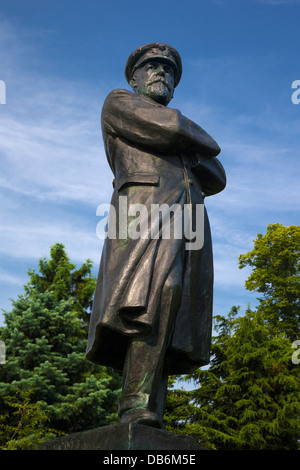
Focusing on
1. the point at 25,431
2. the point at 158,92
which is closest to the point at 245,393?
the point at 25,431

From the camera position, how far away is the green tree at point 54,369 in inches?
573

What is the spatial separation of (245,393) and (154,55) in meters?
16.7

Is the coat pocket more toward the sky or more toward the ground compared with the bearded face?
more toward the ground

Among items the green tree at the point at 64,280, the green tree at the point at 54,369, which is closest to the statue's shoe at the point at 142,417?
the green tree at the point at 54,369

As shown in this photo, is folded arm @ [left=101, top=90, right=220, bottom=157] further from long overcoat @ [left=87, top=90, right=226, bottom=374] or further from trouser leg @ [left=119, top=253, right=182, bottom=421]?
trouser leg @ [left=119, top=253, right=182, bottom=421]

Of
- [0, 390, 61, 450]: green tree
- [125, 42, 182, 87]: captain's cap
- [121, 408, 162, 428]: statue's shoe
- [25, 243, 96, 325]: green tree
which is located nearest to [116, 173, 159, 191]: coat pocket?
[125, 42, 182, 87]: captain's cap

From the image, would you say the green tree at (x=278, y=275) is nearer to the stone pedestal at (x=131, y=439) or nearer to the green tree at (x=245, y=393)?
the green tree at (x=245, y=393)

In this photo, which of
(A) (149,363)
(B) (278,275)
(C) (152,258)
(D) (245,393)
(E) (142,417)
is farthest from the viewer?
(B) (278,275)

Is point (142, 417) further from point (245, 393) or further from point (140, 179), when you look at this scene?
point (245, 393)

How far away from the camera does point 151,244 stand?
3852mm

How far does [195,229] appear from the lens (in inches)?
167

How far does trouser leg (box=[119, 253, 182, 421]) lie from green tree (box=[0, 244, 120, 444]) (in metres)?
10.1

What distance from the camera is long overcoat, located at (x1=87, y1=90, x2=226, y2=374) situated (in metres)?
3.72

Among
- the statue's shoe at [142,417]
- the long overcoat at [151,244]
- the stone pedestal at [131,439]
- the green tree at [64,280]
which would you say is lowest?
the stone pedestal at [131,439]
